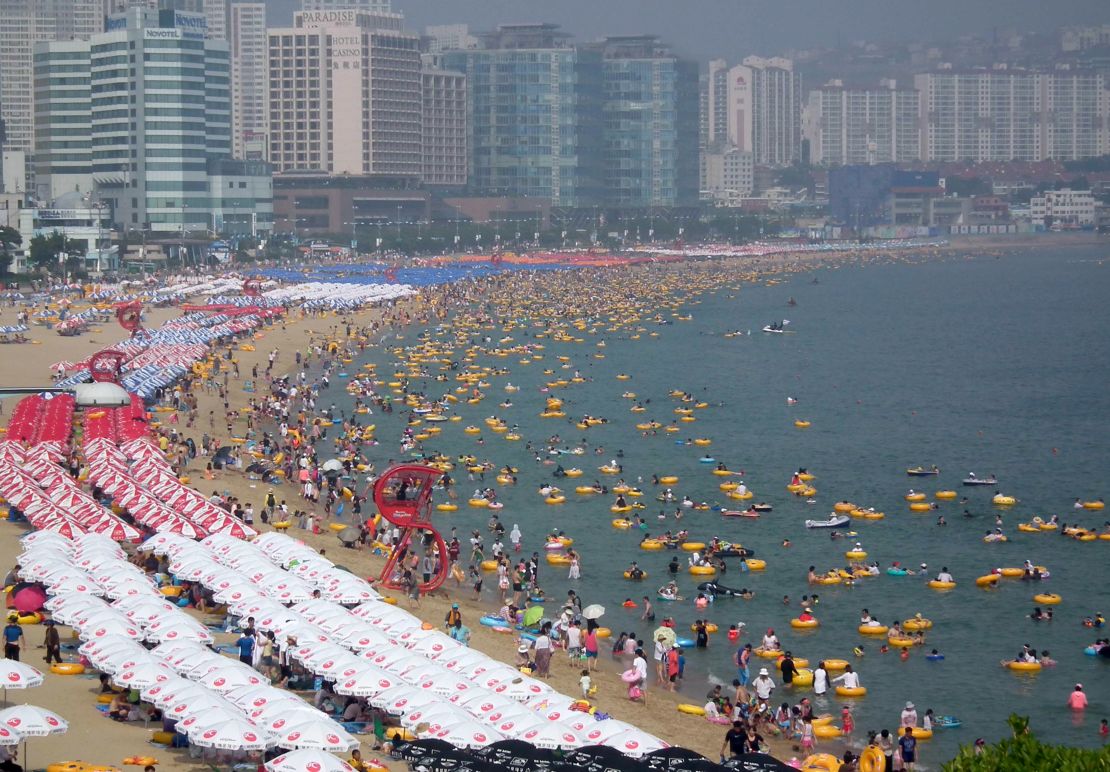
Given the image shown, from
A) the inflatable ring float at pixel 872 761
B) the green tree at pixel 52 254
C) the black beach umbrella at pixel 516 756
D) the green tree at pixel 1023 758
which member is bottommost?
the inflatable ring float at pixel 872 761

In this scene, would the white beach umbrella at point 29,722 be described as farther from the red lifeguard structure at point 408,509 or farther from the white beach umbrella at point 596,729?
the red lifeguard structure at point 408,509

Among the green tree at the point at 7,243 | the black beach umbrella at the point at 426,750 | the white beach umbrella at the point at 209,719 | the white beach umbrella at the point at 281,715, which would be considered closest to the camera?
the black beach umbrella at the point at 426,750

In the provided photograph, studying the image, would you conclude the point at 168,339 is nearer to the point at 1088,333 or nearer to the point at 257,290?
the point at 257,290

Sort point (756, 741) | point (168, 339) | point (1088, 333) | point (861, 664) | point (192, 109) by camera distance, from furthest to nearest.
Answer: point (192, 109) < point (1088, 333) < point (168, 339) < point (861, 664) < point (756, 741)

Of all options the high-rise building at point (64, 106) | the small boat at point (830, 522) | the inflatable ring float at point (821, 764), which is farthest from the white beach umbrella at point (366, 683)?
the high-rise building at point (64, 106)

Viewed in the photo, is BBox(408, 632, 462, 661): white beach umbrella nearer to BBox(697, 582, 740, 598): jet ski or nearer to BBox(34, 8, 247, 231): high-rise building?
BBox(697, 582, 740, 598): jet ski

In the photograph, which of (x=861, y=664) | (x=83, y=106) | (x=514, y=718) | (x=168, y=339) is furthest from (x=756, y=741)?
(x=83, y=106)
